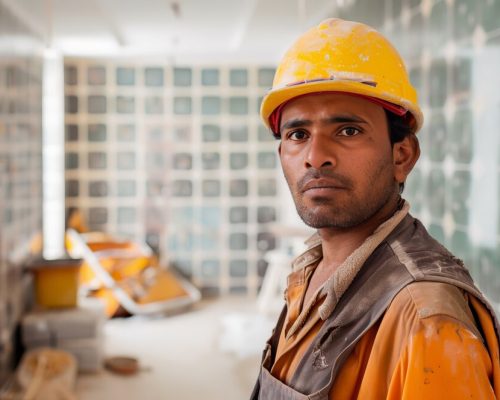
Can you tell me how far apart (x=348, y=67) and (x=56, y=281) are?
3967 mm

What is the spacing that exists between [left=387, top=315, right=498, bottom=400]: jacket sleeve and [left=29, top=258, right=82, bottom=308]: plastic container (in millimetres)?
4045

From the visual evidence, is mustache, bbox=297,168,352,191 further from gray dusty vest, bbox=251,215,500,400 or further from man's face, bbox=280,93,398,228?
gray dusty vest, bbox=251,215,500,400

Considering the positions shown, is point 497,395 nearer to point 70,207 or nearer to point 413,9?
point 413,9

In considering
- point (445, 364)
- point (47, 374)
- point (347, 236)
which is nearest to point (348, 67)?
point (347, 236)

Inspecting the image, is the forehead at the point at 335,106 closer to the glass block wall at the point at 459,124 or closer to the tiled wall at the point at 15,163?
the glass block wall at the point at 459,124

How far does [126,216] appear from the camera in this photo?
7191 millimetres

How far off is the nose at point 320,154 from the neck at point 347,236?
134 millimetres

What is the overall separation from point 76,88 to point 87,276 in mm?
2072

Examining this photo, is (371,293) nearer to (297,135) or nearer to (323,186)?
(323,186)

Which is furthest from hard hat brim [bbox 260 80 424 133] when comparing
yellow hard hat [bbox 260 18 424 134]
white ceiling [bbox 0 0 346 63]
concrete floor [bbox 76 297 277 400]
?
white ceiling [bbox 0 0 346 63]

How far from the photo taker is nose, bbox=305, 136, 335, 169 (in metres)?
1.10

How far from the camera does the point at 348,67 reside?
42.0 inches

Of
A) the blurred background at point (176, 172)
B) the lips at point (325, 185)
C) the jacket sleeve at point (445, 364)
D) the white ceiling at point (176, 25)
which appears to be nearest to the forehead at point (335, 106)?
the lips at point (325, 185)

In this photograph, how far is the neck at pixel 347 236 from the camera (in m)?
1.16
